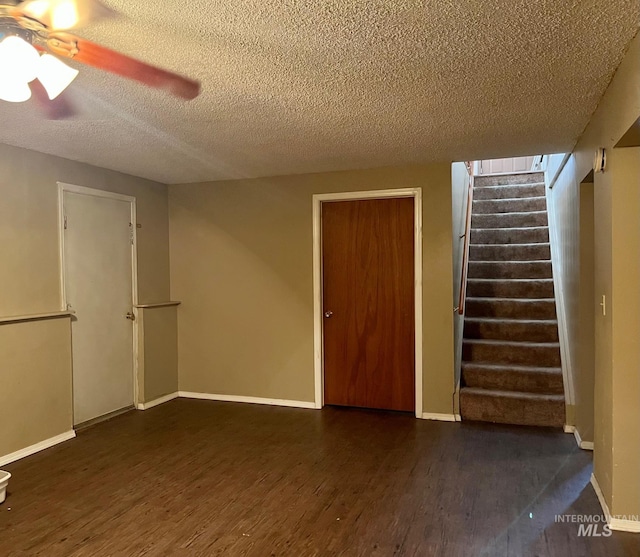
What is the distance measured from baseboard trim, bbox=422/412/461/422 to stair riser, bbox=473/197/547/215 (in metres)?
3.14

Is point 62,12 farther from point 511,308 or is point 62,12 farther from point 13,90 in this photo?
point 511,308

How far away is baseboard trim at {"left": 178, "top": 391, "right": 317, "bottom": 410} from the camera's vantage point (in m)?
4.65

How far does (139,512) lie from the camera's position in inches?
105

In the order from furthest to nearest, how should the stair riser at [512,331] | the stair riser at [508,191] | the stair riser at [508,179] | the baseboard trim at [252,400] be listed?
1. the stair riser at [508,179]
2. the stair riser at [508,191]
3. the baseboard trim at [252,400]
4. the stair riser at [512,331]

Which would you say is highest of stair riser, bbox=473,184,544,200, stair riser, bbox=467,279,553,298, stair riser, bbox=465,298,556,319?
stair riser, bbox=473,184,544,200

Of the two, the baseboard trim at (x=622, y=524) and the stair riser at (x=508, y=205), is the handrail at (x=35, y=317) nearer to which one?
the baseboard trim at (x=622, y=524)

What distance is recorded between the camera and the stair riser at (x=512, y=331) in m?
4.54

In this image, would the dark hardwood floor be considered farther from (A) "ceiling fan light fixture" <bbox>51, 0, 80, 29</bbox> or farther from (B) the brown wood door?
(A) "ceiling fan light fixture" <bbox>51, 0, 80, 29</bbox>

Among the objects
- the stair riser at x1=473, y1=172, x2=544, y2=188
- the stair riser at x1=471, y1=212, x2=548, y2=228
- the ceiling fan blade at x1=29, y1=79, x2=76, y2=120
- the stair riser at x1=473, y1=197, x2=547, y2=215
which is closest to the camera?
the ceiling fan blade at x1=29, y1=79, x2=76, y2=120

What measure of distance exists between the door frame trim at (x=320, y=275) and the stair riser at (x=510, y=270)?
1478 millimetres

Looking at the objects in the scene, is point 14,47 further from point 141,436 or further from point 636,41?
point 141,436

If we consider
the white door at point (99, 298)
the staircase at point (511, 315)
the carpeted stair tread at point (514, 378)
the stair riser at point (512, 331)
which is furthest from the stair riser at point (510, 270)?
the white door at point (99, 298)

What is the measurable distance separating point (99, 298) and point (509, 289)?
401cm

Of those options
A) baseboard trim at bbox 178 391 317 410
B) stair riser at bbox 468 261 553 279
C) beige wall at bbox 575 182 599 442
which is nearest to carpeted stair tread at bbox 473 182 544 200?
stair riser at bbox 468 261 553 279
